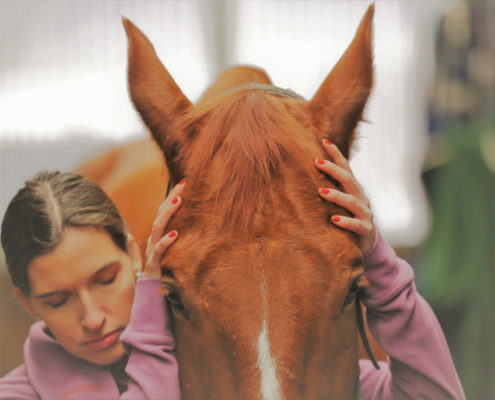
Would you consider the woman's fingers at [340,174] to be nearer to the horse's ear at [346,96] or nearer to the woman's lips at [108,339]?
the horse's ear at [346,96]

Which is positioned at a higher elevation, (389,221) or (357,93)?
(357,93)

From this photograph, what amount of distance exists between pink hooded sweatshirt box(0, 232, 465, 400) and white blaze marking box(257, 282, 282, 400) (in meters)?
0.16

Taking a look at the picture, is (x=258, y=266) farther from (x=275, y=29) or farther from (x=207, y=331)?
(x=275, y=29)

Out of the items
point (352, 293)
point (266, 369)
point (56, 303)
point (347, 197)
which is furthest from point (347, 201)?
point (56, 303)

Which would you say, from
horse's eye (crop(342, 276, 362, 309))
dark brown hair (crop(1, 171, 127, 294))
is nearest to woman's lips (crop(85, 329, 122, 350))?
dark brown hair (crop(1, 171, 127, 294))

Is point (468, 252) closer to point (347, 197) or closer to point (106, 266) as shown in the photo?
point (347, 197)

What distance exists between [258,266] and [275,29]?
0.42 metres

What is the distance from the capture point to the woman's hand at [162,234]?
20.7 inches

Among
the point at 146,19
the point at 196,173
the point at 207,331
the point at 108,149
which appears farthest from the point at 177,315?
the point at 146,19

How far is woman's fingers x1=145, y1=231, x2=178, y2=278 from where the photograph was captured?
0.52 metres

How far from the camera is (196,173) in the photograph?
527 mm

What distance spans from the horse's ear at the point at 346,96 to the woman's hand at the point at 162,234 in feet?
0.62

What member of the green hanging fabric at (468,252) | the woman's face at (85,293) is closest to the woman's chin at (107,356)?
the woman's face at (85,293)

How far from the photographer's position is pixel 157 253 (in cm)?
54
